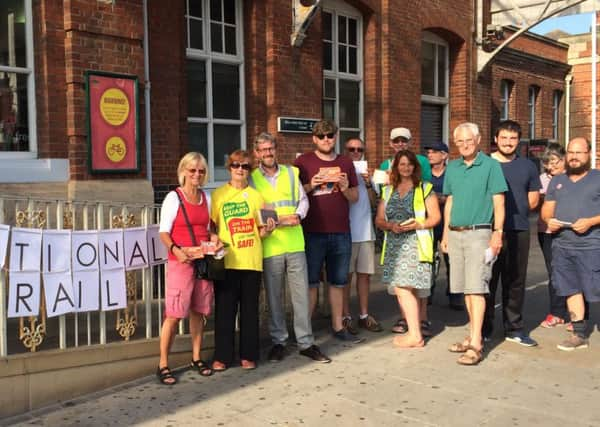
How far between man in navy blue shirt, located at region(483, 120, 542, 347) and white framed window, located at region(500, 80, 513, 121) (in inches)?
471

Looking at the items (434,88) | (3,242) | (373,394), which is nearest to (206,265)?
(3,242)

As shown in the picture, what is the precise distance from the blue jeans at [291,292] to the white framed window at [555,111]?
55.4ft

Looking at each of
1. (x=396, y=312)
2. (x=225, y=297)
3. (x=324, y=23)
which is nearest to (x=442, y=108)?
(x=324, y=23)

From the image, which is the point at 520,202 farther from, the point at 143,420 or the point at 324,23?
the point at 324,23

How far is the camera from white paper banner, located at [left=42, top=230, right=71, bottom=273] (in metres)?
4.61

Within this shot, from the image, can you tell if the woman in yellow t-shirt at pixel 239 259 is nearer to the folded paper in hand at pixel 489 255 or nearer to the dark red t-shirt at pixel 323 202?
the dark red t-shirt at pixel 323 202

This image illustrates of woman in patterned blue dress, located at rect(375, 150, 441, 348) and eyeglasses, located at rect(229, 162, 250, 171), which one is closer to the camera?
eyeglasses, located at rect(229, 162, 250, 171)

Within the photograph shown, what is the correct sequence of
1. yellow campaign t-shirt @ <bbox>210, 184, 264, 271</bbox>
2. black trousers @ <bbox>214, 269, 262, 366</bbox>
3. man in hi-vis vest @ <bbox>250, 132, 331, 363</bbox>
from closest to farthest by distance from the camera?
yellow campaign t-shirt @ <bbox>210, 184, 264, 271</bbox>, black trousers @ <bbox>214, 269, 262, 366</bbox>, man in hi-vis vest @ <bbox>250, 132, 331, 363</bbox>

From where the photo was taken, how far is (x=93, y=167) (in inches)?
290

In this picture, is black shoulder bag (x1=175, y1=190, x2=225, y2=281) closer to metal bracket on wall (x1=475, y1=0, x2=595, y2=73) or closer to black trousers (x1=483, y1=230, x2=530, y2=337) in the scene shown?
black trousers (x1=483, y1=230, x2=530, y2=337)

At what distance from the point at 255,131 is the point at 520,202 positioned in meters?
4.88

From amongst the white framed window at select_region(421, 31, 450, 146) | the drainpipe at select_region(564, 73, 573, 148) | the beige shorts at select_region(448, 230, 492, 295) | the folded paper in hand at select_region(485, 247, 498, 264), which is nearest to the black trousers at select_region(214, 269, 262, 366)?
the beige shorts at select_region(448, 230, 492, 295)

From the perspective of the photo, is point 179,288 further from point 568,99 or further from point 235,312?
point 568,99

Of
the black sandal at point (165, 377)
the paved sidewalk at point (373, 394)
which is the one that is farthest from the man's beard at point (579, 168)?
the black sandal at point (165, 377)
